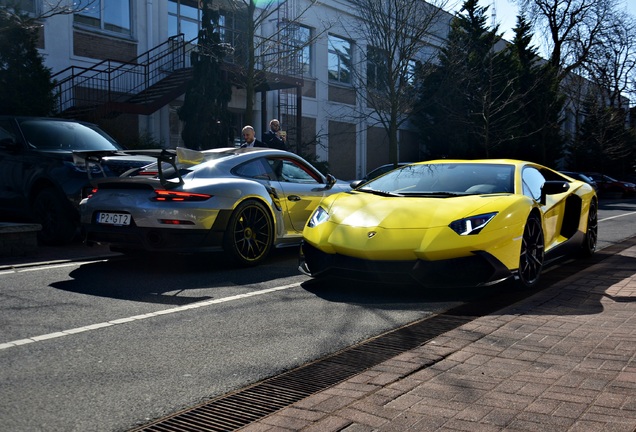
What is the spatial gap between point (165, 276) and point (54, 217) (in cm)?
338

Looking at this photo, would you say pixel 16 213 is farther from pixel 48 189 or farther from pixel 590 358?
pixel 590 358

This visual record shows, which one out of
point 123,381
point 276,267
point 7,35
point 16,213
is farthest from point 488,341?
point 7,35

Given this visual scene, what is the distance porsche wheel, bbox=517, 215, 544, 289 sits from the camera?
662 centimetres

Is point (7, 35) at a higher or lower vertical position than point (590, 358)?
higher

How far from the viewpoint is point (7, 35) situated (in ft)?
47.7

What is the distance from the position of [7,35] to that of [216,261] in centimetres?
890

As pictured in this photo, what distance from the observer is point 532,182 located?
25.0 ft

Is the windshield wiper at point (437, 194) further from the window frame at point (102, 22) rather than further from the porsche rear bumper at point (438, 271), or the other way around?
the window frame at point (102, 22)

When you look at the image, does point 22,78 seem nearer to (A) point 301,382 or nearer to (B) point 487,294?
(B) point 487,294

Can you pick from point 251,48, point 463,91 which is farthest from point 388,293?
point 463,91

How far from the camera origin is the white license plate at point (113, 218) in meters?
7.48

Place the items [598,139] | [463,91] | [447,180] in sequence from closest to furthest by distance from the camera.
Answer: [447,180] → [463,91] → [598,139]

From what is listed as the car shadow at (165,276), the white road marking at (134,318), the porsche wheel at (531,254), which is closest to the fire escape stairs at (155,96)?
the car shadow at (165,276)

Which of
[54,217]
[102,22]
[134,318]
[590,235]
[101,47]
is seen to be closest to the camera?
[134,318]
